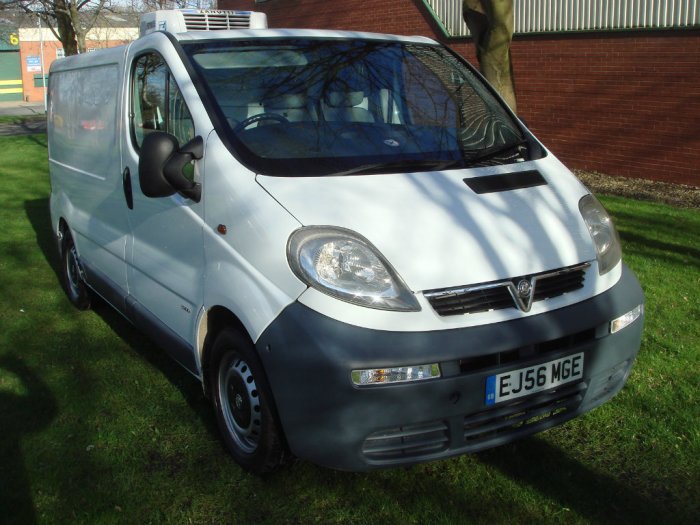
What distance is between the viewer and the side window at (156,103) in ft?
12.8

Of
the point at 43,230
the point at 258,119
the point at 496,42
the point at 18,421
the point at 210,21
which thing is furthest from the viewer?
the point at 43,230

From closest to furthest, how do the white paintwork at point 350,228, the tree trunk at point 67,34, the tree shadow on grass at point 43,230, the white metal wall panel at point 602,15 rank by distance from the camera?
the white paintwork at point 350,228 → the tree shadow on grass at point 43,230 → the white metal wall panel at point 602,15 → the tree trunk at point 67,34

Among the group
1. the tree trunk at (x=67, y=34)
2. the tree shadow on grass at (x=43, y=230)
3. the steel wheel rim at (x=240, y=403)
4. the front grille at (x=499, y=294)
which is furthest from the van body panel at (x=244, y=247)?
the tree trunk at (x=67, y=34)

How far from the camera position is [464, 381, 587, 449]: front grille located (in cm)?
304

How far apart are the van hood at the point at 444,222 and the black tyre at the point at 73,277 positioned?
3261mm

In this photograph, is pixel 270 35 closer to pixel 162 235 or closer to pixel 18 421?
pixel 162 235

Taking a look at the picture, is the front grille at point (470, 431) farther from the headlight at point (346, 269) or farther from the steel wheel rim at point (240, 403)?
the steel wheel rim at point (240, 403)

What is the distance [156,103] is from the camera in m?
4.23

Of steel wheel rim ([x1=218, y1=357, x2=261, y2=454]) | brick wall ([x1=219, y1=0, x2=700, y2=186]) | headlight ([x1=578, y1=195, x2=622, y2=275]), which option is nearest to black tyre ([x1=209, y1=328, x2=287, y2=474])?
steel wheel rim ([x1=218, y1=357, x2=261, y2=454])

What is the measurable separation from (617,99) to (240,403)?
10.5m

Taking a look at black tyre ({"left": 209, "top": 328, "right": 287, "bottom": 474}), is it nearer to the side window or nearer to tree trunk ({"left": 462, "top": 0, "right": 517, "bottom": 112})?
the side window

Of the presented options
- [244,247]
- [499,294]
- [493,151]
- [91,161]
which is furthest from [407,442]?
[91,161]

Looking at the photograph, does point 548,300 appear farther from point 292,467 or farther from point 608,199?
point 608,199

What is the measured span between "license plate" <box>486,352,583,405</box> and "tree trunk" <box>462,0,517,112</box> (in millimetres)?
5571
